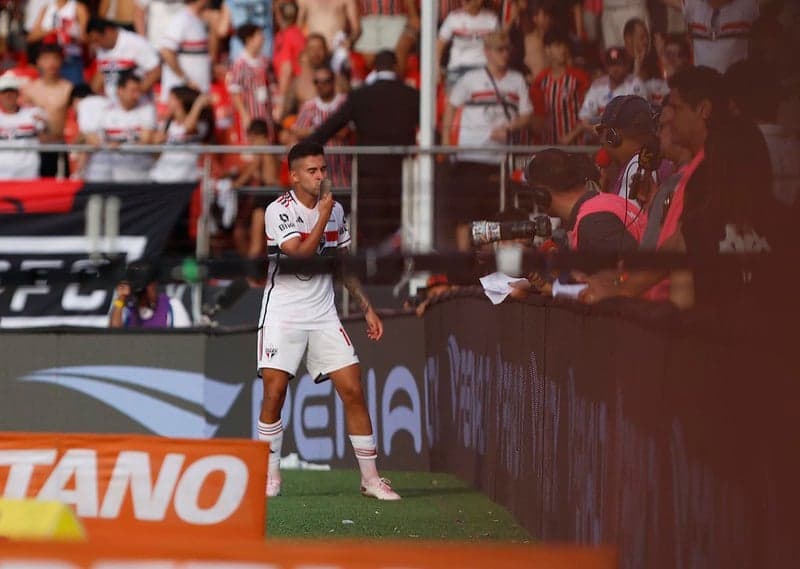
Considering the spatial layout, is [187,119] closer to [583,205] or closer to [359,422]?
[359,422]

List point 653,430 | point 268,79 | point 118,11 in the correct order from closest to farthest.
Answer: point 653,430 < point 268,79 < point 118,11

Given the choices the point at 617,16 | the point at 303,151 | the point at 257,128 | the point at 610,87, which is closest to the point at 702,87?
the point at 610,87

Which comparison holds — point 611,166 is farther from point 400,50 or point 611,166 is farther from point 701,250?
point 400,50

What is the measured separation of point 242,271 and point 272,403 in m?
5.12

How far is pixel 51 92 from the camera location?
15.3 meters

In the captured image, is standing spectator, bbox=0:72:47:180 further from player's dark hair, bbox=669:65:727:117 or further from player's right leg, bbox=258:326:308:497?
player's dark hair, bbox=669:65:727:117

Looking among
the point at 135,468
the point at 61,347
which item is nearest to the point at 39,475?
the point at 135,468

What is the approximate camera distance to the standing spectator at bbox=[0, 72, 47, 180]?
563 inches

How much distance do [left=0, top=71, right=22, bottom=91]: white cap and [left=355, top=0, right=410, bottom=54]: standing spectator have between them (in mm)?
3274

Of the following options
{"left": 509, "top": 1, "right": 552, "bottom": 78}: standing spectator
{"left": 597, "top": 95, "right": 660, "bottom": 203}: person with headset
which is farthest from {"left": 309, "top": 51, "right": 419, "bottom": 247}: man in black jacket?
{"left": 597, "top": 95, "right": 660, "bottom": 203}: person with headset

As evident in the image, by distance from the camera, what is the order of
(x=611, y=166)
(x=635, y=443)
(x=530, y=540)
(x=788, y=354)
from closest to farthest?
1. (x=788, y=354)
2. (x=635, y=443)
3. (x=611, y=166)
4. (x=530, y=540)

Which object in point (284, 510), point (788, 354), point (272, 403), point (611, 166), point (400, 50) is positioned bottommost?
point (284, 510)

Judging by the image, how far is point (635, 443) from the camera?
17.4ft

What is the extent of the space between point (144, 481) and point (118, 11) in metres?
12.9
